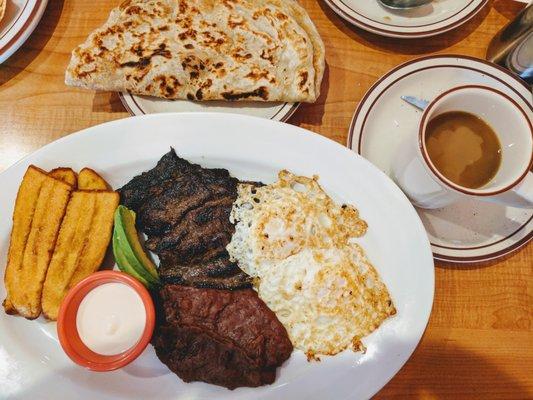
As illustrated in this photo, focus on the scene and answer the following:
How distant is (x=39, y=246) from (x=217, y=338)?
2.97ft

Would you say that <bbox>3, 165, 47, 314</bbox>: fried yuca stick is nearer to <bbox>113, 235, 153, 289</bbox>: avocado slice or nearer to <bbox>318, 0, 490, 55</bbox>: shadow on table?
<bbox>113, 235, 153, 289</bbox>: avocado slice

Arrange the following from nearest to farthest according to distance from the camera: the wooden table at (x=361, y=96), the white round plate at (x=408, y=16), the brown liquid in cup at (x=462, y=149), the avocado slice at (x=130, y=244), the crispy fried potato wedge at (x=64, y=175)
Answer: the brown liquid in cup at (x=462, y=149) → the avocado slice at (x=130, y=244) → the crispy fried potato wedge at (x=64, y=175) → the wooden table at (x=361, y=96) → the white round plate at (x=408, y=16)

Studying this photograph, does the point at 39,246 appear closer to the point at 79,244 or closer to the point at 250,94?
the point at 79,244

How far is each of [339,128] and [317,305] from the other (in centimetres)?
94

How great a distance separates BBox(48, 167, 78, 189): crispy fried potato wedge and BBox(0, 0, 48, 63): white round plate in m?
0.71

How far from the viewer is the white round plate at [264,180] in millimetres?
2104

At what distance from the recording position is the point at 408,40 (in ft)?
8.24

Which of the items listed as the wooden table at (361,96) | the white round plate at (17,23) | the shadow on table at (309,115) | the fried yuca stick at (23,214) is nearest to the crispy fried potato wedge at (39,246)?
the fried yuca stick at (23,214)

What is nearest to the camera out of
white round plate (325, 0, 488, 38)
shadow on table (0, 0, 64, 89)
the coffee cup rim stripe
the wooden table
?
the coffee cup rim stripe

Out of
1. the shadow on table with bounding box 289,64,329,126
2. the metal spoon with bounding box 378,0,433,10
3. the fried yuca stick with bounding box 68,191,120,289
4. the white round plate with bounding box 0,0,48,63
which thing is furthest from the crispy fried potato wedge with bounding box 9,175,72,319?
the metal spoon with bounding box 378,0,433,10

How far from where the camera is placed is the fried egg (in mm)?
2092

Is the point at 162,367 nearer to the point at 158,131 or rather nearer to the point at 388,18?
the point at 158,131

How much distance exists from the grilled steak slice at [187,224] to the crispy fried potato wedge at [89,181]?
0.36 feet

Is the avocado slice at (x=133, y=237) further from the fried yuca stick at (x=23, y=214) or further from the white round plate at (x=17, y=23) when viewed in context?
the white round plate at (x=17, y=23)
